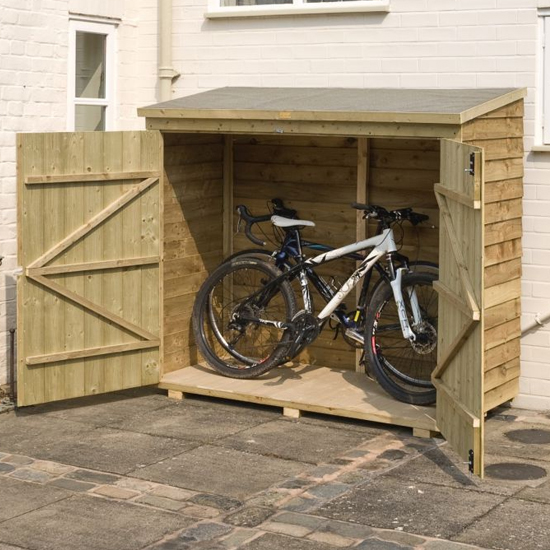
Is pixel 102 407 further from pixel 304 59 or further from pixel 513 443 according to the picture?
pixel 304 59

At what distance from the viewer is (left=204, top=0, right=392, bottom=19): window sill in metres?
10.2

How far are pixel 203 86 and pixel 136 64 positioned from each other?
741mm

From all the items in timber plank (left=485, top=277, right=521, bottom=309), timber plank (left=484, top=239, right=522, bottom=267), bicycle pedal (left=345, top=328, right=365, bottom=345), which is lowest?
bicycle pedal (left=345, top=328, right=365, bottom=345)

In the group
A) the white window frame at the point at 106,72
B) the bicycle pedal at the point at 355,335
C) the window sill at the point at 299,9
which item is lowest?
the bicycle pedal at the point at 355,335

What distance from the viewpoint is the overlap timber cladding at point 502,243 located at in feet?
29.3

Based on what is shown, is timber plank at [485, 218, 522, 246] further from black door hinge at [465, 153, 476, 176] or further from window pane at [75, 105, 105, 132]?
window pane at [75, 105, 105, 132]

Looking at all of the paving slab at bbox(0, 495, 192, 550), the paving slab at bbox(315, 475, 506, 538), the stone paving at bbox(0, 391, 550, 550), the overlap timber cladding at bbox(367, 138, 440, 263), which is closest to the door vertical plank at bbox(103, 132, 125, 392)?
the stone paving at bbox(0, 391, 550, 550)

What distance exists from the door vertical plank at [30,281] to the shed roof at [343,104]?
119cm

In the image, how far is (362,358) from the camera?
1051 centimetres

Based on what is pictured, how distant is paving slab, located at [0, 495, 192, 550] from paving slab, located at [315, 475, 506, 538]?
99cm

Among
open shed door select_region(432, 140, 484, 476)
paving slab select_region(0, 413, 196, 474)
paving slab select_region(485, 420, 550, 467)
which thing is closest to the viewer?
open shed door select_region(432, 140, 484, 476)

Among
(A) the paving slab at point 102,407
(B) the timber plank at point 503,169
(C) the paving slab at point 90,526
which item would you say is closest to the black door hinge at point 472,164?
(B) the timber plank at point 503,169

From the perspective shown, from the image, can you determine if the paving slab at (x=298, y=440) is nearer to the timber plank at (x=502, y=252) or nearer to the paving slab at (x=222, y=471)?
the paving slab at (x=222, y=471)

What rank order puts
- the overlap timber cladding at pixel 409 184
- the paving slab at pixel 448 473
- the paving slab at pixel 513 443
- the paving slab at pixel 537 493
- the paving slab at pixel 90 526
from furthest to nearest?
the overlap timber cladding at pixel 409 184, the paving slab at pixel 513 443, the paving slab at pixel 448 473, the paving slab at pixel 537 493, the paving slab at pixel 90 526
